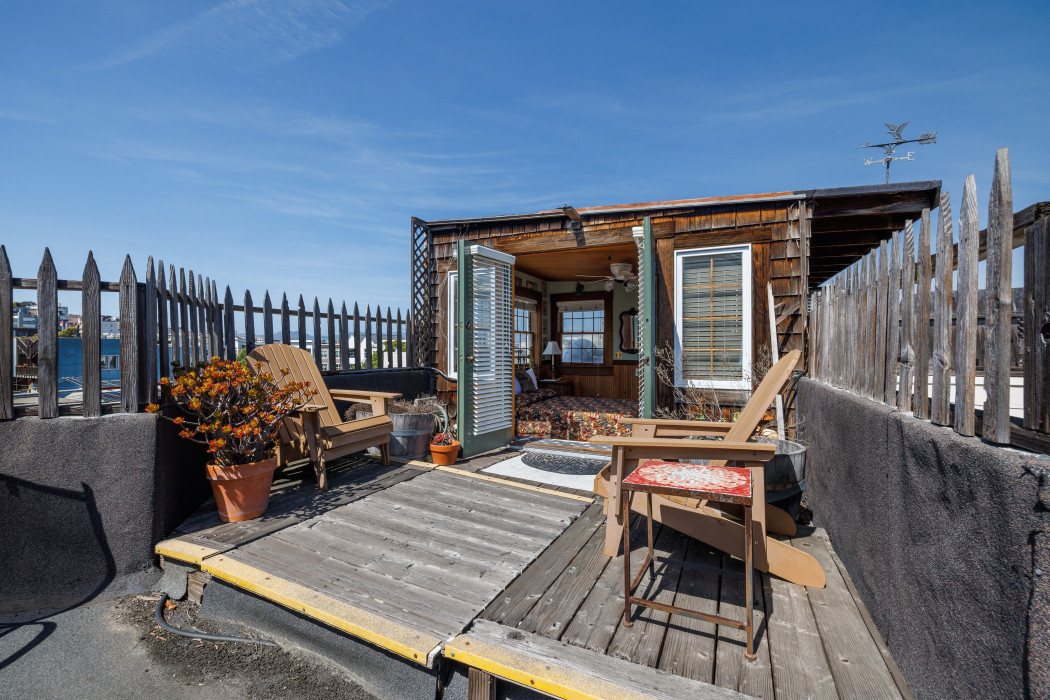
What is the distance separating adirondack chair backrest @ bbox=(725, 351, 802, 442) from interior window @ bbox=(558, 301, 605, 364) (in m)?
6.08

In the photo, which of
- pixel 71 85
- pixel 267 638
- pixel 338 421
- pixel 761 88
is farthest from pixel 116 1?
pixel 761 88

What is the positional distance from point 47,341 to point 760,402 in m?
4.23

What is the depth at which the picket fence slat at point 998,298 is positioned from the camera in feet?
3.57

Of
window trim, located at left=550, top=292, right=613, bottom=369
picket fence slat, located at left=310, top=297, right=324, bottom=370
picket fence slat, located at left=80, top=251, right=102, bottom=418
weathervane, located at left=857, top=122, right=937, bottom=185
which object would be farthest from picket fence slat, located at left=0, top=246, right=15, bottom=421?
weathervane, located at left=857, top=122, right=937, bottom=185

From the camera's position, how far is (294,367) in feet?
13.4

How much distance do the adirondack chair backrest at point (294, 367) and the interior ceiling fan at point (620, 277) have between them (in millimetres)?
4754

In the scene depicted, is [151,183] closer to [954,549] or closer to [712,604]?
[712,604]

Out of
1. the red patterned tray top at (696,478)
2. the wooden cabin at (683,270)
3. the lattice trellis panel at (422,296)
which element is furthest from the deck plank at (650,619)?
the lattice trellis panel at (422,296)

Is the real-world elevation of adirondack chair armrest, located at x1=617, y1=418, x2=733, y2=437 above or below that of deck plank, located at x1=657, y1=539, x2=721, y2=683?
above

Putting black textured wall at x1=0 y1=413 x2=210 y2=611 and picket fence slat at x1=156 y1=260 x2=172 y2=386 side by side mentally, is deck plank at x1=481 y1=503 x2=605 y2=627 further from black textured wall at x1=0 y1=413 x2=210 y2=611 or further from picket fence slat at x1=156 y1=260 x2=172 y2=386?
picket fence slat at x1=156 y1=260 x2=172 y2=386

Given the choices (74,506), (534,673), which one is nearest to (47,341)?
(74,506)

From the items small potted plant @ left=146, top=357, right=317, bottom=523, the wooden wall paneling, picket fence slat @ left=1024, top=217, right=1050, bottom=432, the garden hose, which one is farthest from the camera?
the wooden wall paneling

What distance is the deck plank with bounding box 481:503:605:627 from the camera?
1.98 meters

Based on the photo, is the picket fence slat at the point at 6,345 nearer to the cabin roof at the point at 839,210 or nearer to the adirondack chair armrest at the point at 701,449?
the adirondack chair armrest at the point at 701,449
